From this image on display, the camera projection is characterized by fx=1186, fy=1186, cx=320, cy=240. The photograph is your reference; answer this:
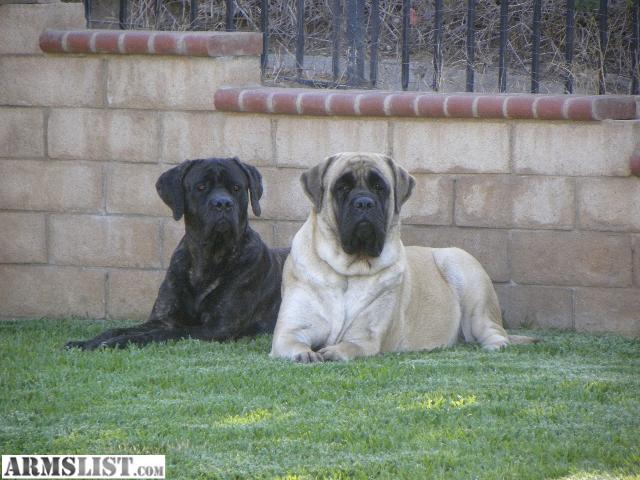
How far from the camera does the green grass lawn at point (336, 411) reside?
4.41 meters

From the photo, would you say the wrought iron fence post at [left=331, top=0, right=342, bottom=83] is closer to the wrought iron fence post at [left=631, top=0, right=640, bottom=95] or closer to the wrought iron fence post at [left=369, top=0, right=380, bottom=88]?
the wrought iron fence post at [left=369, top=0, right=380, bottom=88]

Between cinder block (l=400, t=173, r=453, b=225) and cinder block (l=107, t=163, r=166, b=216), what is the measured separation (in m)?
1.66

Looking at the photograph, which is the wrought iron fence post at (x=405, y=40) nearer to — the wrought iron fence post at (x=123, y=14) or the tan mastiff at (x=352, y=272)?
the tan mastiff at (x=352, y=272)

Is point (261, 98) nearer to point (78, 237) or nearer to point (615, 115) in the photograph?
point (78, 237)

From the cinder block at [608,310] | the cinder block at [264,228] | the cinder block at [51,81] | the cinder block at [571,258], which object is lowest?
the cinder block at [608,310]

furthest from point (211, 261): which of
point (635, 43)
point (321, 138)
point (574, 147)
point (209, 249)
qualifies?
Answer: point (635, 43)

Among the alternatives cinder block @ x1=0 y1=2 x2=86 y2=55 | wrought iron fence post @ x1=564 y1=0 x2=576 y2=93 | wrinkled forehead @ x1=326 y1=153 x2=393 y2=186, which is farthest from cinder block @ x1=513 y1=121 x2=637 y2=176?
cinder block @ x1=0 y1=2 x2=86 y2=55

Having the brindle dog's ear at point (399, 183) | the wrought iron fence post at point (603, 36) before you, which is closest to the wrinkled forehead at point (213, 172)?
the brindle dog's ear at point (399, 183)

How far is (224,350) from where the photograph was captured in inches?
266

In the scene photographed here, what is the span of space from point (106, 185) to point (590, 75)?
3.44m

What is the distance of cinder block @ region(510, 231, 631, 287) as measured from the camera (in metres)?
7.51

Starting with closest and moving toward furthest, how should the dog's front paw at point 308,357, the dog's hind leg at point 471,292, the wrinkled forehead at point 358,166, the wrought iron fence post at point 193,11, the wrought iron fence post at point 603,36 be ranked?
1. the dog's front paw at point 308,357
2. the wrinkled forehead at point 358,166
3. the dog's hind leg at point 471,292
4. the wrought iron fence post at point 603,36
5. the wrought iron fence post at point 193,11

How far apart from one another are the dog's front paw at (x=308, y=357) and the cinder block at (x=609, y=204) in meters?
2.22

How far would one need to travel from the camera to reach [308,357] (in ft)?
20.5
